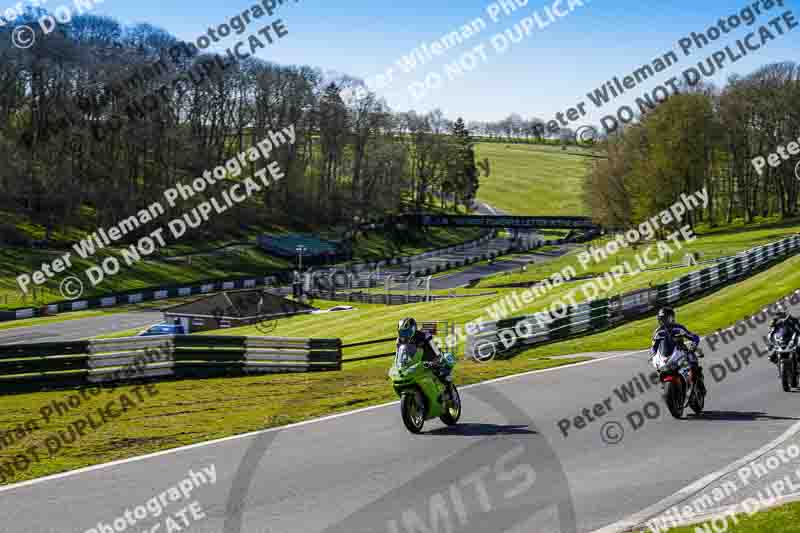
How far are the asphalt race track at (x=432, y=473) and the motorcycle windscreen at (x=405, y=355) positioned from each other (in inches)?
44.0

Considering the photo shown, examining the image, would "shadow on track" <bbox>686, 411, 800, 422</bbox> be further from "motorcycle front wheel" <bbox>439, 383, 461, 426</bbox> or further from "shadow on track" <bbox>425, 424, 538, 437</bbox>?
"motorcycle front wheel" <bbox>439, 383, 461, 426</bbox>

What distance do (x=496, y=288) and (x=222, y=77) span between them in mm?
55337

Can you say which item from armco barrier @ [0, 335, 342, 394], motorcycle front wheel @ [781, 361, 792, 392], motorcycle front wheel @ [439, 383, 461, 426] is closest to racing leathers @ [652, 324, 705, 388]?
motorcycle front wheel @ [439, 383, 461, 426]

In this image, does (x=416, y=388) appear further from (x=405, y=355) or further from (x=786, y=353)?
(x=786, y=353)

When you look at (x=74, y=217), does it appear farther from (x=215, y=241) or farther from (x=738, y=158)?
(x=738, y=158)

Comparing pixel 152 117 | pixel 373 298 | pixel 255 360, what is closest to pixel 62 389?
pixel 255 360

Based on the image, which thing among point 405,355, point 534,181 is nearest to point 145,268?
point 405,355

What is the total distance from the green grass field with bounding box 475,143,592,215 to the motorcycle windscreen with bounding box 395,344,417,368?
406 feet

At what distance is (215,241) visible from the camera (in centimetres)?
8756

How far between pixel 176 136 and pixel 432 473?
285 ft

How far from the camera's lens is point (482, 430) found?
13141 mm

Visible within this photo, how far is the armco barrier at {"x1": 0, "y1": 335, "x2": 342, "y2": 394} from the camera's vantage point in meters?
18.0

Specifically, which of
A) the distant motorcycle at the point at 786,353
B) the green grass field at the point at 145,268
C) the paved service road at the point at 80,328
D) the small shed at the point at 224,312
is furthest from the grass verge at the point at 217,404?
the green grass field at the point at 145,268

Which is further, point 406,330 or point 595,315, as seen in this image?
point 595,315
